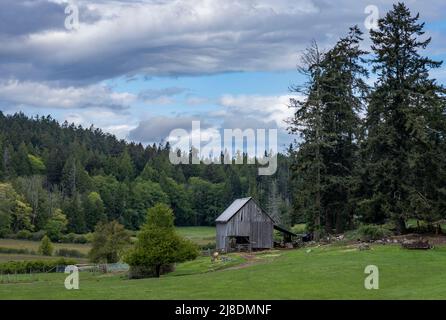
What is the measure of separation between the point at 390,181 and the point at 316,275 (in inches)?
877

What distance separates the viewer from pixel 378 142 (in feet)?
185

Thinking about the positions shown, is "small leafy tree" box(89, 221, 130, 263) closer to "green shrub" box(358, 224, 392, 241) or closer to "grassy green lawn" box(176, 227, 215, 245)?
"green shrub" box(358, 224, 392, 241)

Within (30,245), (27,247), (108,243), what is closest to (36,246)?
(30,245)

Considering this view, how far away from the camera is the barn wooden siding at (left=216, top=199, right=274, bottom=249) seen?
68000 mm

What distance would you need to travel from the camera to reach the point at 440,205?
176ft

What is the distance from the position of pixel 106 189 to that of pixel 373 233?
11350 cm

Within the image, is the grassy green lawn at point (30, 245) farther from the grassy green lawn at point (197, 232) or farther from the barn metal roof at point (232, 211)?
the barn metal roof at point (232, 211)

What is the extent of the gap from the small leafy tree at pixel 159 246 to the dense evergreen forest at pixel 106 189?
226 feet

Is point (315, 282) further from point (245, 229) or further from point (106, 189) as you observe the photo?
point (106, 189)

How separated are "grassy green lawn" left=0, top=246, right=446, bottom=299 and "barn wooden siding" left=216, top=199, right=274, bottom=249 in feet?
71.4

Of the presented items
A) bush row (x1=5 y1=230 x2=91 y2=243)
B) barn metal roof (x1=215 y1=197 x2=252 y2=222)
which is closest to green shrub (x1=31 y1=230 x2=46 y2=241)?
bush row (x1=5 y1=230 x2=91 y2=243)

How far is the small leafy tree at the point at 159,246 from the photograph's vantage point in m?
49.8
